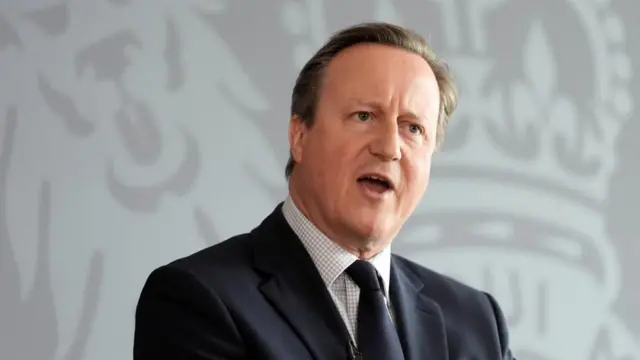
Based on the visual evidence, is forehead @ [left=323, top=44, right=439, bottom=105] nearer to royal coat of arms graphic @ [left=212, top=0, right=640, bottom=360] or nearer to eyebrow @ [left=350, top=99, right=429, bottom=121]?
eyebrow @ [left=350, top=99, right=429, bottom=121]

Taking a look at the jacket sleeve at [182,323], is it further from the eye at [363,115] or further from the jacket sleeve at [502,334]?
the jacket sleeve at [502,334]

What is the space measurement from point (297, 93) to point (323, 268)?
394 millimetres

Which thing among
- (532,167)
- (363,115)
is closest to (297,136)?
(363,115)

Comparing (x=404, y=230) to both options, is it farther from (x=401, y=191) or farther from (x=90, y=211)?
(x=401, y=191)

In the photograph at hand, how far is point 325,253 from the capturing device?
2.10m

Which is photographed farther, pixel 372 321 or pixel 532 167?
pixel 532 167

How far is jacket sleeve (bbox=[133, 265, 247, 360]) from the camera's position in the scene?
185 cm

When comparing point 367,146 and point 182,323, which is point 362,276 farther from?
point 182,323

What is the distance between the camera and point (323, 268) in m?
2.08

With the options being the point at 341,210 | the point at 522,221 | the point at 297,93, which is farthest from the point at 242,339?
the point at 522,221

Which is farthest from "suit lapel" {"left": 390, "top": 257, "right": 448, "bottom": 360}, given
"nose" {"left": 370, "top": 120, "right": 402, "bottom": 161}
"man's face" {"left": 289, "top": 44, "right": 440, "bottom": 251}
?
"nose" {"left": 370, "top": 120, "right": 402, "bottom": 161}

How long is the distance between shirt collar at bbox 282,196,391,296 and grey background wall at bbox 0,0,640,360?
0.99m

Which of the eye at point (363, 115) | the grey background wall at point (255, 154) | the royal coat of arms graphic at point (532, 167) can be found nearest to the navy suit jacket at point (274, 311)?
the eye at point (363, 115)

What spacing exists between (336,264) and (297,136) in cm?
30
